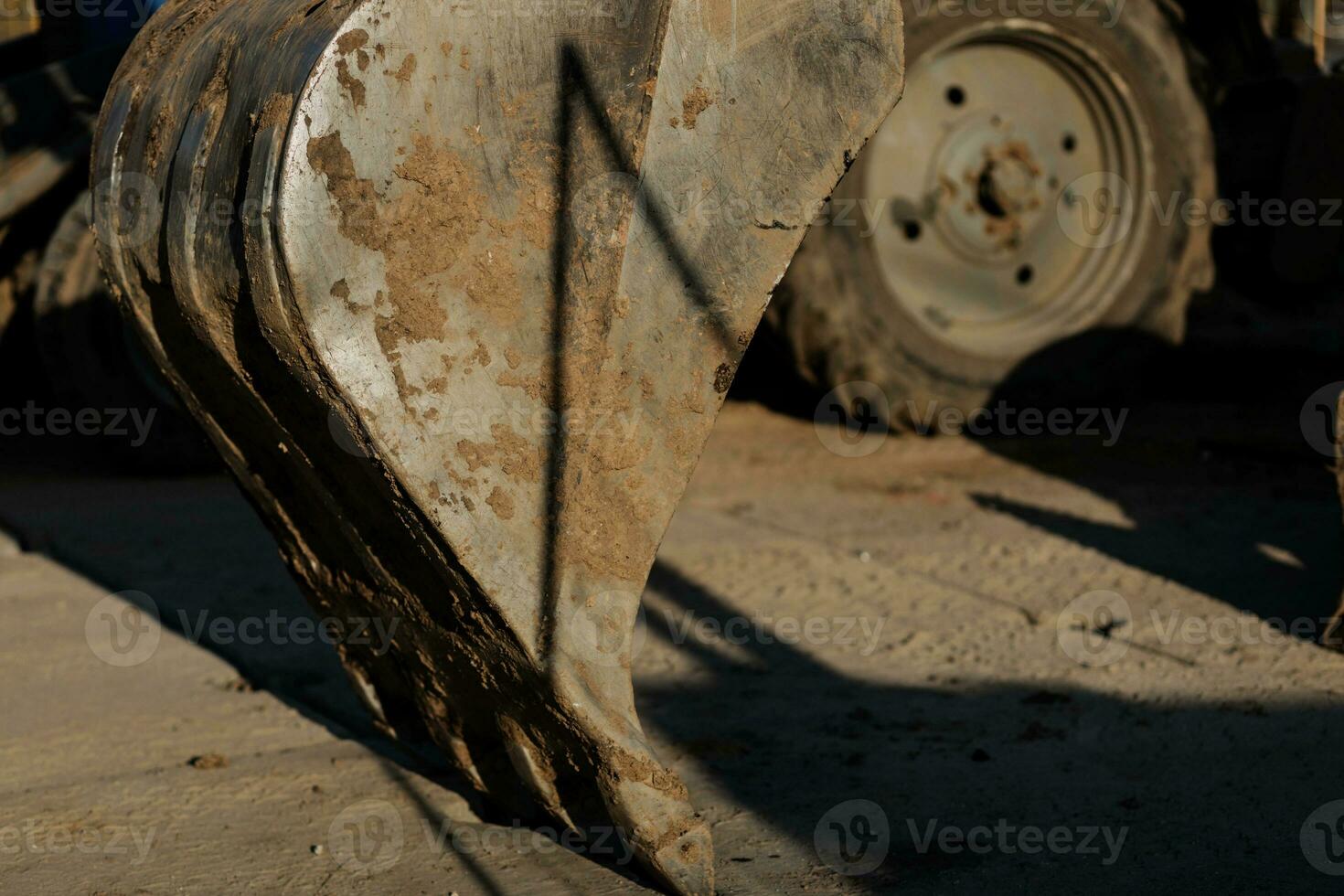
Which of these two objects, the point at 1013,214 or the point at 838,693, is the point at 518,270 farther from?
the point at 1013,214

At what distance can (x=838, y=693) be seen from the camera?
2916 mm

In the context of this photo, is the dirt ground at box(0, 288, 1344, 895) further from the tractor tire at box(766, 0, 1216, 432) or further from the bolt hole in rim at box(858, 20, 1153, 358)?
the bolt hole in rim at box(858, 20, 1153, 358)

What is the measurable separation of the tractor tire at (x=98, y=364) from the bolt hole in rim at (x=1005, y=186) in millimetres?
2566

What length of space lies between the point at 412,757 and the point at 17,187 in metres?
3.10

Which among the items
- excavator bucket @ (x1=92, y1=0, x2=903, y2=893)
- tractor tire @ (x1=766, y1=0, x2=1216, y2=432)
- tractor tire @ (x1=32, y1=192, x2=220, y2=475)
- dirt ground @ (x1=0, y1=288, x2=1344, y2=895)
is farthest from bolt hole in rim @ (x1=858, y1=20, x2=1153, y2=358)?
excavator bucket @ (x1=92, y1=0, x2=903, y2=893)

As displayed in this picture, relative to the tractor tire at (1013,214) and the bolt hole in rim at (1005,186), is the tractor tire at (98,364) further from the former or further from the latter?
the bolt hole in rim at (1005,186)

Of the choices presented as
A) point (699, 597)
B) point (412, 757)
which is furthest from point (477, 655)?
point (699, 597)

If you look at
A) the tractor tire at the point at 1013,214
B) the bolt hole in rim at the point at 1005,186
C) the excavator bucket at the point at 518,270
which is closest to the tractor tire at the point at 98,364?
the tractor tire at the point at 1013,214

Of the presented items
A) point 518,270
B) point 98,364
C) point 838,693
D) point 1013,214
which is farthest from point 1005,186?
point 518,270

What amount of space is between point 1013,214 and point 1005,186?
11 centimetres

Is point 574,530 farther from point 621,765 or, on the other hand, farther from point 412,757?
point 412,757

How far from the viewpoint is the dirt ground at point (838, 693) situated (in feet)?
7.20

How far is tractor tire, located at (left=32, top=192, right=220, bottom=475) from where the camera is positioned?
4.76 m

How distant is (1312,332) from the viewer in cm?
478
